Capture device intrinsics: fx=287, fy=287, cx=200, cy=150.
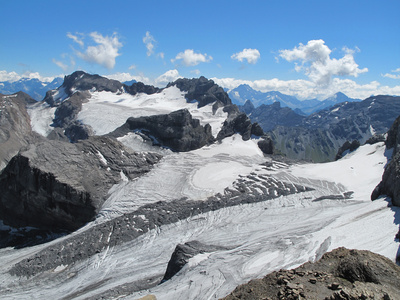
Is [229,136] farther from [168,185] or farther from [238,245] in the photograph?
[238,245]

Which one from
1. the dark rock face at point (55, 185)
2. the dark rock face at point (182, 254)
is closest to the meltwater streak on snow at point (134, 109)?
the dark rock face at point (55, 185)

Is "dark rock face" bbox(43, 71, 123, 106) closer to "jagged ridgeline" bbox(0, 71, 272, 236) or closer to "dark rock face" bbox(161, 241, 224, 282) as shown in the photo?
"jagged ridgeline" bbox(0, 71, 272, 236)

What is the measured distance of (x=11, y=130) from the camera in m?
100

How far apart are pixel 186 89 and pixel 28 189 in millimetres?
131888

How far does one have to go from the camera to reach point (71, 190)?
36375 millimetres

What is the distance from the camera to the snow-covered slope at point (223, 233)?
19609mm

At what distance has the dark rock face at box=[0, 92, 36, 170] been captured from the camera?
86.0 metres

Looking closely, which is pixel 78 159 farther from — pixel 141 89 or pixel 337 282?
pixel 141 89

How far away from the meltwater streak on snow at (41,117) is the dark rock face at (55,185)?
294ft

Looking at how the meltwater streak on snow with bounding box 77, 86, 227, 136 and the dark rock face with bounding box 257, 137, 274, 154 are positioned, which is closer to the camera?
the dark rock face with bounding box 257, 137, 274, 154

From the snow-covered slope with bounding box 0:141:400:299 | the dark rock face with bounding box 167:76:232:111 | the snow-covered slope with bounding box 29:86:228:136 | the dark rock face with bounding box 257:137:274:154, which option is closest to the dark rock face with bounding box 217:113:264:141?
the dark rock face with bounding box 257:137:274:154

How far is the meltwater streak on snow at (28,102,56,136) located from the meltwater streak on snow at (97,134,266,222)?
8618 centimetres

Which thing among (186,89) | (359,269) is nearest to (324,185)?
(359,269)

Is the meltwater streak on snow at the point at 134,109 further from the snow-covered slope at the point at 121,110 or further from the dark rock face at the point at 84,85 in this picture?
the dark rock face at the point at 84,85
